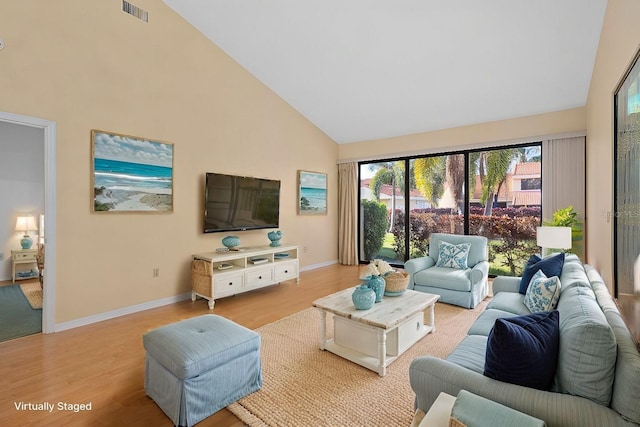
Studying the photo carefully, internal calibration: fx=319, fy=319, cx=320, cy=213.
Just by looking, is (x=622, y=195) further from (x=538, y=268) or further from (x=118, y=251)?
(x=118, y=251)

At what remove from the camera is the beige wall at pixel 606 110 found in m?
2.10

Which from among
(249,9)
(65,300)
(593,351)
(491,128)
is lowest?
(65,300)

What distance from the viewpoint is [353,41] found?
400 centimetres

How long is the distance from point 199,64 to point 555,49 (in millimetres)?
4350

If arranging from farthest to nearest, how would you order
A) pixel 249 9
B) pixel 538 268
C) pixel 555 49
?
pixel 249 9, pixel 555 49, pixel 538 268

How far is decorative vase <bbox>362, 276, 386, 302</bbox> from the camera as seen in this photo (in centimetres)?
280

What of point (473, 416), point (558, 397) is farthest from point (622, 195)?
point (473, 416)

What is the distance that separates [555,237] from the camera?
3457mm

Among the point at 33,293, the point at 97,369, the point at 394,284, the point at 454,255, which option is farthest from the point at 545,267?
the point at 33,293

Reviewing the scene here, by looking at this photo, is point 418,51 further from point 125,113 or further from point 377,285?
point 125,113

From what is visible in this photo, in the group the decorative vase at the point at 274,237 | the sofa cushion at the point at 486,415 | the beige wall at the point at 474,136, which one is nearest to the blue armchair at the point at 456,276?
the beige wall at the point at 474,136

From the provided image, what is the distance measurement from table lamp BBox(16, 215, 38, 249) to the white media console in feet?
11.1

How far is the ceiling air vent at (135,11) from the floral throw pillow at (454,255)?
4.77 m

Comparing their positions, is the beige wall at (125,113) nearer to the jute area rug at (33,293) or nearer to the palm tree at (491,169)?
the jute area rug at (33,293)
